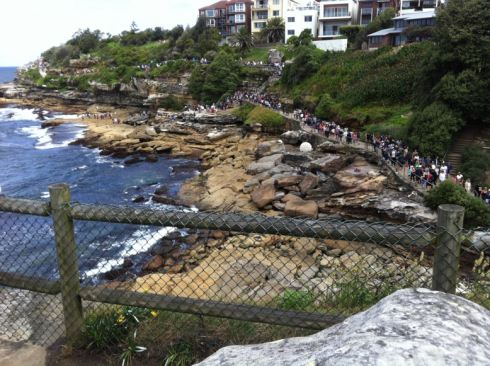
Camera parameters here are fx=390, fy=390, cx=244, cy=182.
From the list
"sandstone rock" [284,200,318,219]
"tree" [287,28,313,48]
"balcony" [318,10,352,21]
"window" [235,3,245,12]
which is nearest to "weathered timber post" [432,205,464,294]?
"sandstone rock" [284,200,318,219]

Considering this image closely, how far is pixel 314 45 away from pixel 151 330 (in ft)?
171

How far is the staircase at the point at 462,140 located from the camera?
22.2 metres

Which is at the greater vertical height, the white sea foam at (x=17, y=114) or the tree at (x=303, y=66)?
the tree at (x=303, y=66)

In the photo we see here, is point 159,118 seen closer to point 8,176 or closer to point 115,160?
point 115,160

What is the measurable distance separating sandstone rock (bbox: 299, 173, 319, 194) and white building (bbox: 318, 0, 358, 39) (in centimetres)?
3981

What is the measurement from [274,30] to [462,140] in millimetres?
46432

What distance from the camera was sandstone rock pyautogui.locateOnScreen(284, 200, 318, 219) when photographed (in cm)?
1894

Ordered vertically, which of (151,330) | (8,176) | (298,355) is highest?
(298,355)

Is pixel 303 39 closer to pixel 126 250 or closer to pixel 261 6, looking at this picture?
pixel 261 6

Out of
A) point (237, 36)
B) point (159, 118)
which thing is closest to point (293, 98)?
point (159, 118)

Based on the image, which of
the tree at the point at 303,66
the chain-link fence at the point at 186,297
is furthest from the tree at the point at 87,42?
the chain-link fence at the point at 186,297

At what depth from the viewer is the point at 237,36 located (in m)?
62.1

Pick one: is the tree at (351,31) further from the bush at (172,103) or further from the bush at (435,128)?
the bush at (435,128)

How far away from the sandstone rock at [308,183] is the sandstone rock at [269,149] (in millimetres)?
7490
